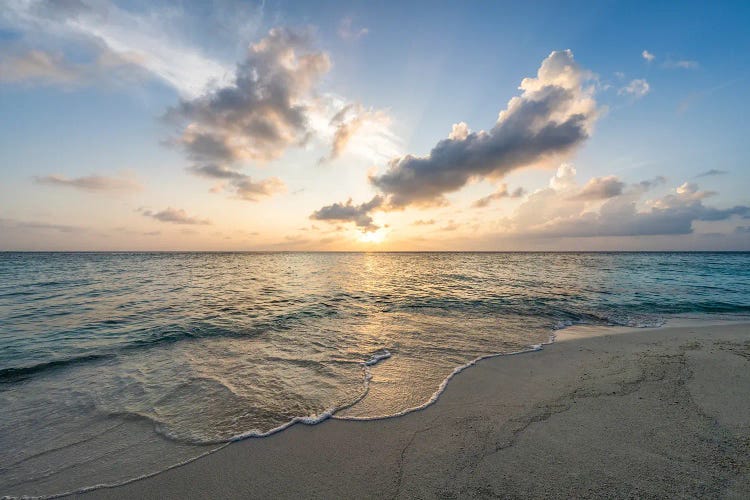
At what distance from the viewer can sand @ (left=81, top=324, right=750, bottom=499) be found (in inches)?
149

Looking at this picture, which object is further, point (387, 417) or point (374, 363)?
point (374, 363)

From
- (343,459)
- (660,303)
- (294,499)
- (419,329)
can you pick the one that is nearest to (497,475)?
(343,459)

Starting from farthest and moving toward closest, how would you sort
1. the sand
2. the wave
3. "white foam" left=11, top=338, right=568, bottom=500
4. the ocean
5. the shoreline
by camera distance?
the wave
the ocean
"white foam" left=11, top=338, right=568, bottom=500
the shoreline
the sand

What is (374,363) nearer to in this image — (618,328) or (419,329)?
(419,329)

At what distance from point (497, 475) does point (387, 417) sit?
2.22 meters

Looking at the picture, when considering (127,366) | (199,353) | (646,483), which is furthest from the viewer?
(199,353)

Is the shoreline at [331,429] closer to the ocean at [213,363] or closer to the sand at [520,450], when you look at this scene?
the sand at [520,450]

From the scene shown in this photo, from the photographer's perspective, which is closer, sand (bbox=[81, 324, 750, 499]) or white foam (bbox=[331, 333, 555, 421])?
sand (bbox=[81, 324, 750, 499])

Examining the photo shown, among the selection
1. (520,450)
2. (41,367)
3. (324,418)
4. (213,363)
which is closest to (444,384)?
(520,450)

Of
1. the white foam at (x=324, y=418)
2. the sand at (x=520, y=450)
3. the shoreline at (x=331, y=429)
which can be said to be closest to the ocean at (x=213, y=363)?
the white foam at (x=324, y=418)

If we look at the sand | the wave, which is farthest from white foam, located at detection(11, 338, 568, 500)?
the wave

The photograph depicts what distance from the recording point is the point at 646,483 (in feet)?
12.1

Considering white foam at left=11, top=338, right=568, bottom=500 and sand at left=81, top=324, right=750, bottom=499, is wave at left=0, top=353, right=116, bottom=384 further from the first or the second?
sand at left=81, top=324, right=750, bottom=499

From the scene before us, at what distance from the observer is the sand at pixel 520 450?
378 centimetres
